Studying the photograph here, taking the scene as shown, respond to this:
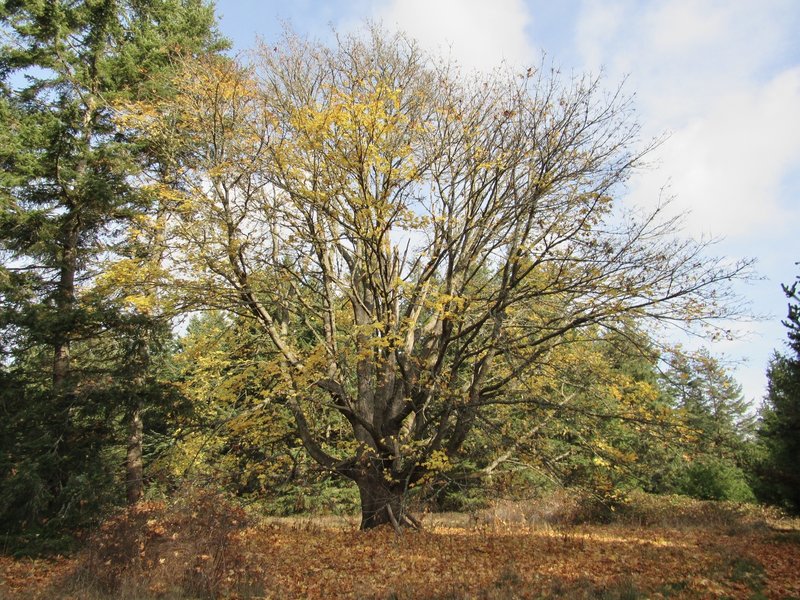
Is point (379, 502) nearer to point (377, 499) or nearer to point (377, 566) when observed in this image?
point (377, 499)

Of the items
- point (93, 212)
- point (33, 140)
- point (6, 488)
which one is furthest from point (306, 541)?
point (33, 140)

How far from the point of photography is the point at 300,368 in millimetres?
9523

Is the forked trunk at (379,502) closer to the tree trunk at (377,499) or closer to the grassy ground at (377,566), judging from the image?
the tree trunk at (377,499)

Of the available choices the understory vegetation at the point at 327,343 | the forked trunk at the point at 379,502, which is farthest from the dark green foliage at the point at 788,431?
the forked trunk at the point at 379,502

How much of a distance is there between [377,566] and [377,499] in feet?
8.72

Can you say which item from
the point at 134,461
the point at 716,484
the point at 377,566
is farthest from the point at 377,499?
the point at 716,484

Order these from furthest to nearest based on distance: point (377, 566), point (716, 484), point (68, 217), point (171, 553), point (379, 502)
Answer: point (716, 484) < point (68, 217) < point (379, 502) < point (377, 566) < point (171, 553)

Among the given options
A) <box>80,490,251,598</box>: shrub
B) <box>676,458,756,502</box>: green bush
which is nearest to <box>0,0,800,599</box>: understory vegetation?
<box>80,490,251,598</box>: shrub

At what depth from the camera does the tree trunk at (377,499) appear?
34.6 feet

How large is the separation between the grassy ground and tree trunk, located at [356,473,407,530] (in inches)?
24.2

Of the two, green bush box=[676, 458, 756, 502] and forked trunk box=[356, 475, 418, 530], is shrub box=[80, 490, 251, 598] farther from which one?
green bush box=[676, 458, 756, 502]

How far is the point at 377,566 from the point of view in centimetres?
795

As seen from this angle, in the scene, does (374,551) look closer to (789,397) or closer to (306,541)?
(306,541)

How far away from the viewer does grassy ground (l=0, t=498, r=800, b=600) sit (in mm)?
6695
